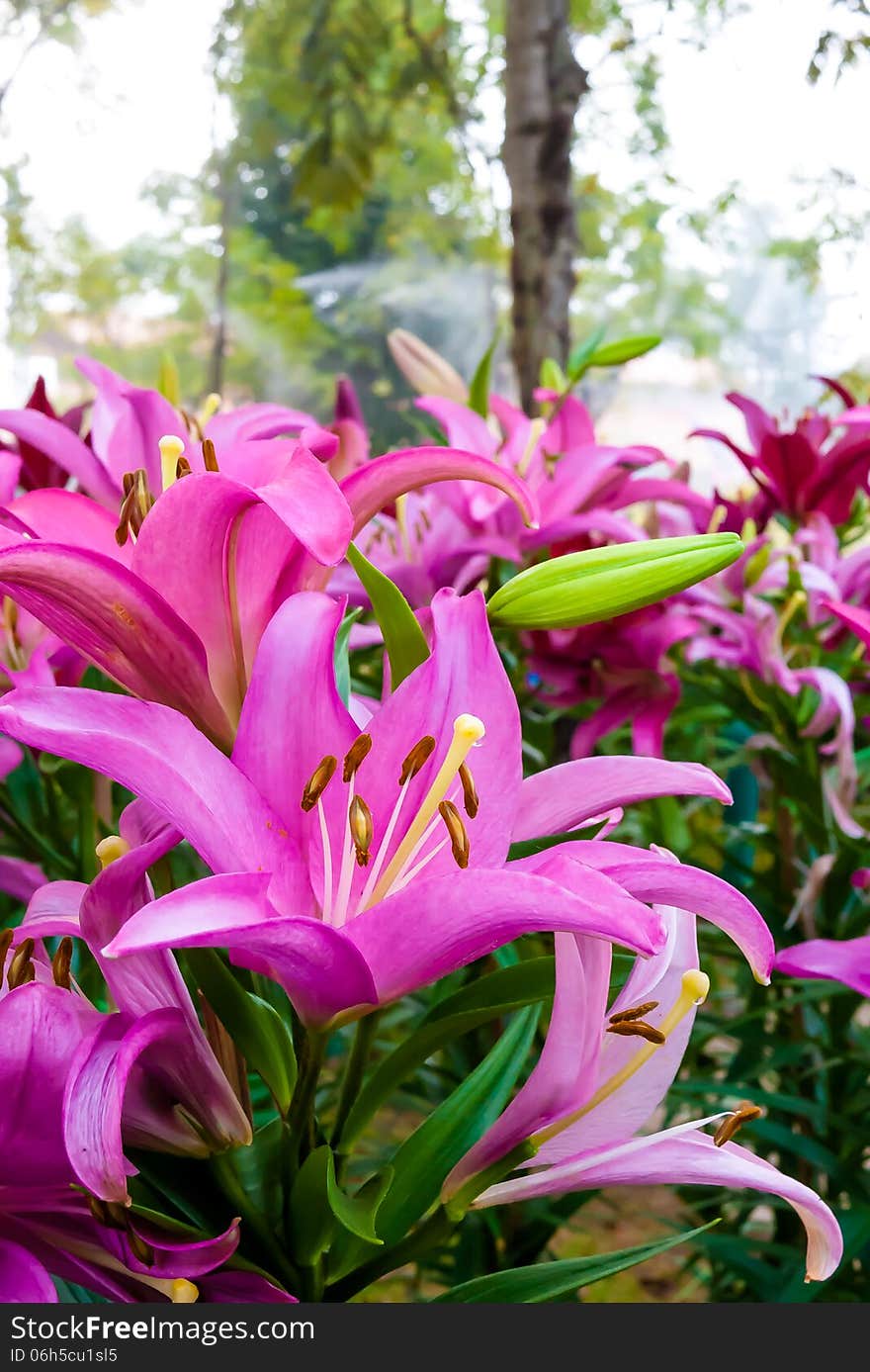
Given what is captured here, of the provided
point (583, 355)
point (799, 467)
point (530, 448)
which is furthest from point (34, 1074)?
point (799, 467)

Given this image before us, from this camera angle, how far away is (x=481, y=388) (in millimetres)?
668

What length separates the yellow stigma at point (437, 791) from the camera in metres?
0.25

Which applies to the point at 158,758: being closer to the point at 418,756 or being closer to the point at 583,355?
the point at 418,756

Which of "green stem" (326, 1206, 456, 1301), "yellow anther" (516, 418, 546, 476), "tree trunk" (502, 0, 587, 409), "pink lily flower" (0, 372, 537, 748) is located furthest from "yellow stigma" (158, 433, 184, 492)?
"tree trunk" (502, 0, 587, 409)

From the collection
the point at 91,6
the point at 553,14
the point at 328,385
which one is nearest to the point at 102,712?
the point at 553,14

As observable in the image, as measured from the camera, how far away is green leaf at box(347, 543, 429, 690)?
0.94ft

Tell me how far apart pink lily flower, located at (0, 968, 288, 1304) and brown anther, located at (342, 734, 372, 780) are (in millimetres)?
78

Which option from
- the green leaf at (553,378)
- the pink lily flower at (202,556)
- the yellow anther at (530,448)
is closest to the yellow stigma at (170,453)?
the pink lily flower at (202,556)

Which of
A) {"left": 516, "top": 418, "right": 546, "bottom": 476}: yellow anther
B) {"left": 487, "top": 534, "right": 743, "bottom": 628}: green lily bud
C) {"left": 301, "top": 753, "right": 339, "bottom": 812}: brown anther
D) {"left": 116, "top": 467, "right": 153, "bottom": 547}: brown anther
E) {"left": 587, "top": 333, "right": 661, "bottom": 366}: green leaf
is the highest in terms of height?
{"left": 116, "top": 467, "right": 153, "bottom": 547}: brown anther

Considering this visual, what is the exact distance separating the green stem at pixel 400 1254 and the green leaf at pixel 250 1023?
0.05 metres

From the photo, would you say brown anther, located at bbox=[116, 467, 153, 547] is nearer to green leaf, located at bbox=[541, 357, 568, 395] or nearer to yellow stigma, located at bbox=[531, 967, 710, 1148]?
yellow stigma, located at bbox=[531, 967, 710, 1148]

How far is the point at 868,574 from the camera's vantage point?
72cm

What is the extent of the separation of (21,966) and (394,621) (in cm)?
12

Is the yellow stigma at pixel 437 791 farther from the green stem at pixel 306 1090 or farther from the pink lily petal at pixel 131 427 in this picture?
the pink lily petal at pixel 131 427
